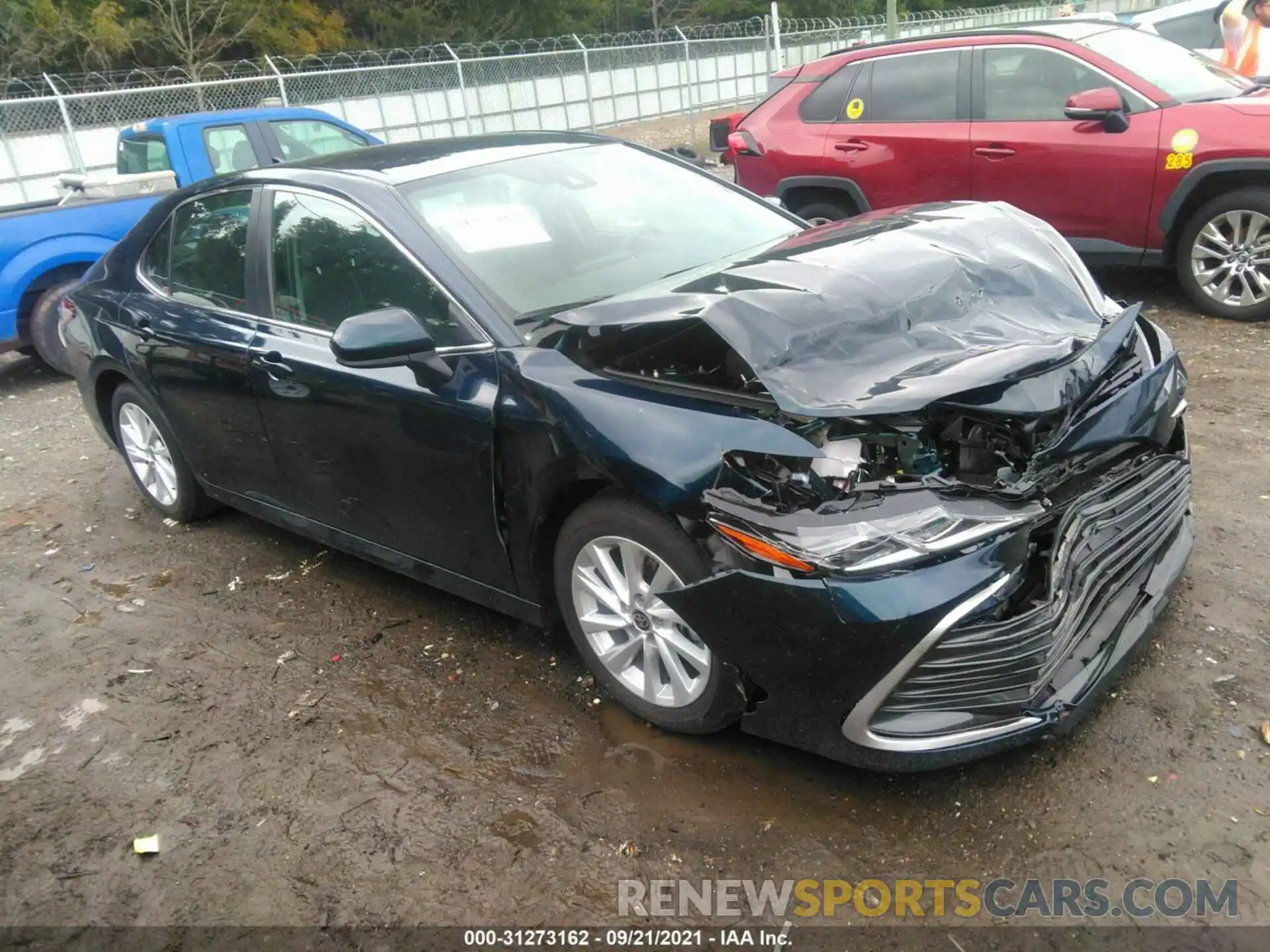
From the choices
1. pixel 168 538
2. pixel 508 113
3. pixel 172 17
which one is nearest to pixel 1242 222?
pixel 168 538

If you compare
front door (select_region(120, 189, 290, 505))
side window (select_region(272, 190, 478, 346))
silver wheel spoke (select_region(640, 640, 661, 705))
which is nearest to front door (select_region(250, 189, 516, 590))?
side window (select_region(272, 190, 478, 346))

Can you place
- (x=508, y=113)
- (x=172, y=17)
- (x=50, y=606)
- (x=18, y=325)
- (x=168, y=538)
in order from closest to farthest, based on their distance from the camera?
(x=50, y=606) < (x=168, y=538) < (x=18, y=325) < (x=508, y=113) < (x=172, y=17)

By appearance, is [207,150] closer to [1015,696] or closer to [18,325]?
[18,325]

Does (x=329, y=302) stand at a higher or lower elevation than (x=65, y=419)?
higher

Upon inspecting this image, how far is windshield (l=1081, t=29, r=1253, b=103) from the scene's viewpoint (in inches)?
252

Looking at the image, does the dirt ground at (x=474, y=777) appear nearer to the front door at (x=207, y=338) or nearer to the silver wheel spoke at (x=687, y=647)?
the silver wheel spoke at (x=687, y=647)

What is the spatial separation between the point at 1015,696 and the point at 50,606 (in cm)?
404

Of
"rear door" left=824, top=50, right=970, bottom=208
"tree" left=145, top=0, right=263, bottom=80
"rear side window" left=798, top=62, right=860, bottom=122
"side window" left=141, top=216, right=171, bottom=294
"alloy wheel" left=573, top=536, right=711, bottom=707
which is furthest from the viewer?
"tree" left=145, top=0, right=263, bottom=80

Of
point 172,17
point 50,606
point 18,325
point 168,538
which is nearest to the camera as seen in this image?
point 50,606

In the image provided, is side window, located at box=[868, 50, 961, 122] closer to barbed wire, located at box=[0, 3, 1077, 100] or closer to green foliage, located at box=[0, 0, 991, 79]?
barbed wire, located at box=[0, 3, 1077, 100]

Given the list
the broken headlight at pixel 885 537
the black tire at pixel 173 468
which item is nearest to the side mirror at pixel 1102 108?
the broken headlight at pixel 885 537

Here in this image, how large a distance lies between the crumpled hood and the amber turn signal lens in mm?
340

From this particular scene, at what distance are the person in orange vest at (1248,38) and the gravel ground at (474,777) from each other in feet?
22.7

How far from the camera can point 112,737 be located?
349 centimetres
